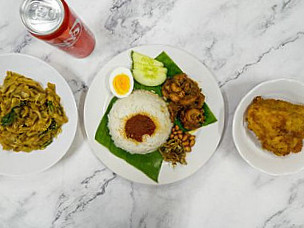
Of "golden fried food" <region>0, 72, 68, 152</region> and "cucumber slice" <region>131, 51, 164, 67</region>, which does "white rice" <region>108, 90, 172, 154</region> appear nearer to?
"cucumber slice" <region>131, 51, 164, 67</region>

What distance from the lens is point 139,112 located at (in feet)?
6.27

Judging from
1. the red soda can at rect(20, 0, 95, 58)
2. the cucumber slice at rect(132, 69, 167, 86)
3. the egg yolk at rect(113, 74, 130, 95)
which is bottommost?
the cucumber slice at rect(132, 69, 167, 86)

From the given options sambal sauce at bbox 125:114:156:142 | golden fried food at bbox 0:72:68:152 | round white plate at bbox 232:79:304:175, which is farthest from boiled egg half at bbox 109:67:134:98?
round white plate at bbox 232:79:304:175

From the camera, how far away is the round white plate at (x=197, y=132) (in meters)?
1.87

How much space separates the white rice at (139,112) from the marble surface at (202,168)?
0.22 metres

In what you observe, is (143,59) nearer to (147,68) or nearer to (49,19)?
(147,68)

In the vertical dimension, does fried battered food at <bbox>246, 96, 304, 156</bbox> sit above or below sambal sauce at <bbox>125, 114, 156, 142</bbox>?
below

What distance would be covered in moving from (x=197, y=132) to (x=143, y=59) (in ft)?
1.58

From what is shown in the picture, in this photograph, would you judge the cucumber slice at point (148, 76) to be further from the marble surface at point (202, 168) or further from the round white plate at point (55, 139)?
the round white plate at point (55, 139)

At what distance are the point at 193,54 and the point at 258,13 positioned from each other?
1.40 feet

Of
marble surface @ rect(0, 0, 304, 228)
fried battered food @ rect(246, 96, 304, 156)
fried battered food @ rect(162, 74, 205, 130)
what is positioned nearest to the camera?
fried battered food @ rect(246, 96, 304, 156)

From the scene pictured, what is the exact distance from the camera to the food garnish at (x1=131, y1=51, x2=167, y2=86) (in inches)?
74.2

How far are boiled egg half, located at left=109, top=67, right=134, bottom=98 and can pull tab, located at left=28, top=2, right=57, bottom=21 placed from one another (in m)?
0.43

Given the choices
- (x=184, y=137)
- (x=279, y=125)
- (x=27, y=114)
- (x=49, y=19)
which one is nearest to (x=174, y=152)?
(x=184, y=137)
